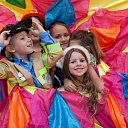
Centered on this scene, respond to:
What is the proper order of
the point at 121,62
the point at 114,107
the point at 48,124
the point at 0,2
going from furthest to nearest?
the point at 0,2 < the point at 121,62 < the point at 114,107 < the point at 48,124

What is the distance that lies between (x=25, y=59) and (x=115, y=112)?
0.66 metres

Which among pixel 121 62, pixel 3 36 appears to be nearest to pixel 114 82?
pixel 121 62

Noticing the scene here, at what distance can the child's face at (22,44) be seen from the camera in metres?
2.08

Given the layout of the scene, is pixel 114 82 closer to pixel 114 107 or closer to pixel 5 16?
pixel 114 107

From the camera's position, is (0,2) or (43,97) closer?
(43,97)

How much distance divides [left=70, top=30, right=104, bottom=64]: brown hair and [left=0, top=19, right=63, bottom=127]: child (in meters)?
0.35

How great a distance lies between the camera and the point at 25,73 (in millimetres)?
2035

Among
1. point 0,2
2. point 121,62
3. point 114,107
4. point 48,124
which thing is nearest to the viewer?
point 48,124

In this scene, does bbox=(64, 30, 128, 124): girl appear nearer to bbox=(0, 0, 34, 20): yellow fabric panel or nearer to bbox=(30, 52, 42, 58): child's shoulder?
bbox=(30, 52, 42, 58): child's shoulder

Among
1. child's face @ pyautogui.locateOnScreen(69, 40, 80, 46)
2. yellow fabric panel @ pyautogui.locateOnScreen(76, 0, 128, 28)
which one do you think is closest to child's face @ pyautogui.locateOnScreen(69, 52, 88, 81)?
child's face @ pyautogui.locateOnScreen(69, 40, 80, 46)

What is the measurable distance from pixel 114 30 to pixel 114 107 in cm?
77

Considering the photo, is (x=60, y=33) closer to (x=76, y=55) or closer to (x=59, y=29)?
(x=59, y=29)

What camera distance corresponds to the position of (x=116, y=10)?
9.08 feet

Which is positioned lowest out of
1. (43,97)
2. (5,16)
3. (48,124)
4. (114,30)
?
(48,124)
